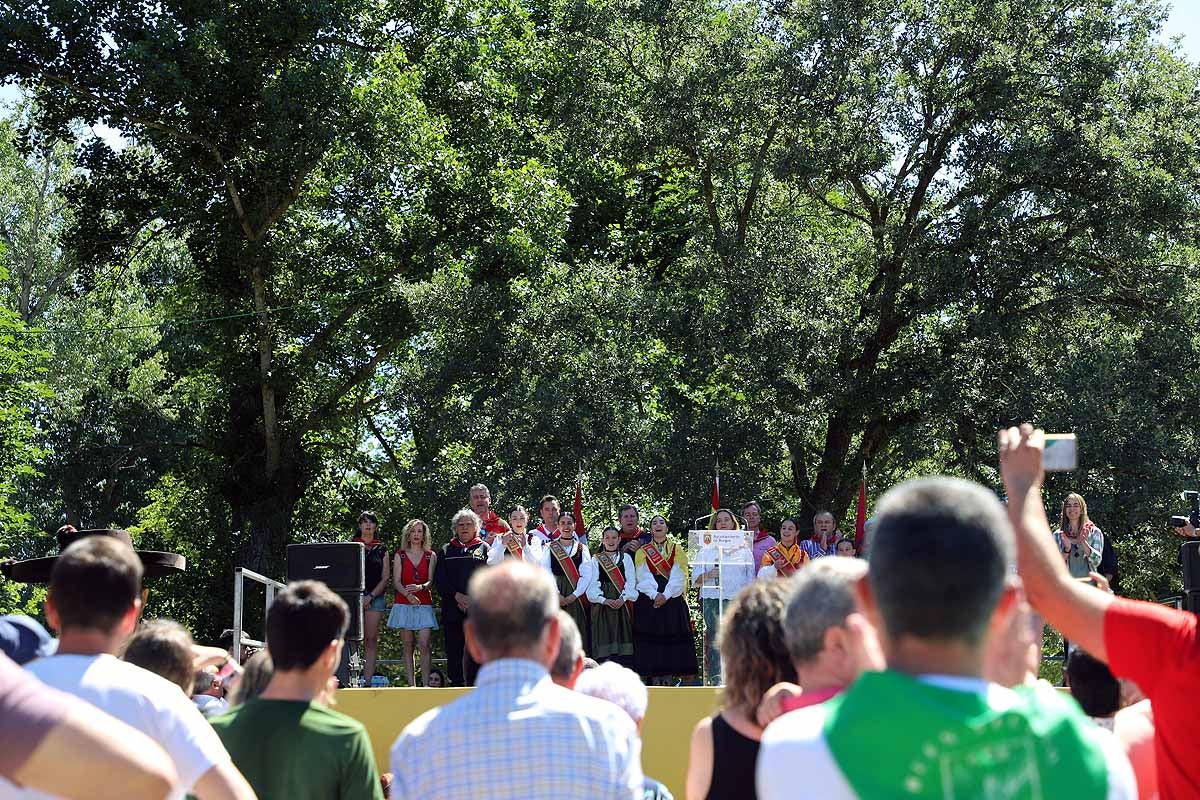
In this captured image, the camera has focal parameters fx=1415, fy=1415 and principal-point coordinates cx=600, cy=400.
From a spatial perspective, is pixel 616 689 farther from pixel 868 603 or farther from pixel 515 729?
pixel 868 603

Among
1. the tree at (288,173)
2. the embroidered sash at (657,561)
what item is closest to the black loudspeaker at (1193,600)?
the embroidered sash at (657,561)

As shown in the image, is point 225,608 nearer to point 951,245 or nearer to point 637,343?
point 637,343

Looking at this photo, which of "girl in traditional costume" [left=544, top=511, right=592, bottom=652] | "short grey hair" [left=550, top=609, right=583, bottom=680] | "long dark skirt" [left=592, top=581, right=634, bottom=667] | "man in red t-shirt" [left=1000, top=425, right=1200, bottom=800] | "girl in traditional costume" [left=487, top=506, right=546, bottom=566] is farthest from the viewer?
"long dark skirt" [left=592, top=581, right=634, bottom=667]

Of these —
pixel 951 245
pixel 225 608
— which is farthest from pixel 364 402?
pixel 951 245

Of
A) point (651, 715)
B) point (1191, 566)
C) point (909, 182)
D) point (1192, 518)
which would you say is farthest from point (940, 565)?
point (909, 182)

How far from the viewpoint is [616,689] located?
13.4 ft

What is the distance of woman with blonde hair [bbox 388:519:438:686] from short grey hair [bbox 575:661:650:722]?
9.52 metres

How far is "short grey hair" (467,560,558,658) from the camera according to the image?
10.0 ft

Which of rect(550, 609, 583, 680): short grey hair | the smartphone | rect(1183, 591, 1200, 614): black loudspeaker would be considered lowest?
rect(1183, 591, 1200, 614): black loudspeaker

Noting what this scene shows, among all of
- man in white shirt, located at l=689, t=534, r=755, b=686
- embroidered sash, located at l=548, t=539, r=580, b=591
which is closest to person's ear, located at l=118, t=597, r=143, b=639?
man in white shirt, located at l=689, t=534, r=755, b=686

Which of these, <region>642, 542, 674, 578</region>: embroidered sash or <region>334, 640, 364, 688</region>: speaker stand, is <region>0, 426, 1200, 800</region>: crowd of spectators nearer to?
<region>334, 640, 364, 688</region>: speaker stand

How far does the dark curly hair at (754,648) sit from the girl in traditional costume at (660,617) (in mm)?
9937

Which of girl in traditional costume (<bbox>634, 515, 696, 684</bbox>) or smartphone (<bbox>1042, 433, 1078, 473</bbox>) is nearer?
smartphone (<bbox>1042, 433, 1078, 473</bbox>)

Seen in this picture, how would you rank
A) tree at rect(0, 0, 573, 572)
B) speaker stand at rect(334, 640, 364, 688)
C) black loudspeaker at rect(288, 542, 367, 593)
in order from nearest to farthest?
black loudspeaker at rect(288, 542, 367, 593) < speaker stand at rect(334, 640, 364, 688) < tree at rect(0, 0, 573, 572)
